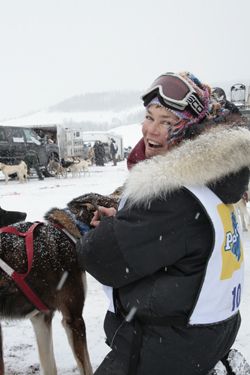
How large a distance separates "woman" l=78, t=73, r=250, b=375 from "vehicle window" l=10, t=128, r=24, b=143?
16163 millimetres

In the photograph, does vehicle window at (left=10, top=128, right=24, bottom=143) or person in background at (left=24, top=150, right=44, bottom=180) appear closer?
vehicle window at (left=10, top=128, right=24, bottom=143)

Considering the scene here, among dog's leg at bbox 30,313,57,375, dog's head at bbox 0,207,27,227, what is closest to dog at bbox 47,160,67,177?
dog's head at bbox 0,207,27,227

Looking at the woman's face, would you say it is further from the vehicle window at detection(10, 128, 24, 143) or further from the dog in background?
the dog in background

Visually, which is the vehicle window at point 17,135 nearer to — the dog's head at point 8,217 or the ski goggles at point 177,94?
the dog's head at point 8,217

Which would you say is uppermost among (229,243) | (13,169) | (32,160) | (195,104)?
(195,104)

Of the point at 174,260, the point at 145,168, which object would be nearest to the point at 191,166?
the point at 145,168

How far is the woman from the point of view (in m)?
1.16

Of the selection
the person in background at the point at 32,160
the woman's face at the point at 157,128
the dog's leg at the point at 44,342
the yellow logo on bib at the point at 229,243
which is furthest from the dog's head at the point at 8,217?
the person in background at the point at 32,160

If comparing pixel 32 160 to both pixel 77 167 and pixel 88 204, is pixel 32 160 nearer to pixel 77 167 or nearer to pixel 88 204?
pixel 77 167

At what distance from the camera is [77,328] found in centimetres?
237

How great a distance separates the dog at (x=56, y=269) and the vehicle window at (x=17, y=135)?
14896 mm

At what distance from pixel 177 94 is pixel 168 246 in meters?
0.49

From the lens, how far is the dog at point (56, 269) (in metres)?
2.21

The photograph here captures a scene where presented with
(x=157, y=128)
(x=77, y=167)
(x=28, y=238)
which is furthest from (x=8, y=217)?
(x=77, y=167)
